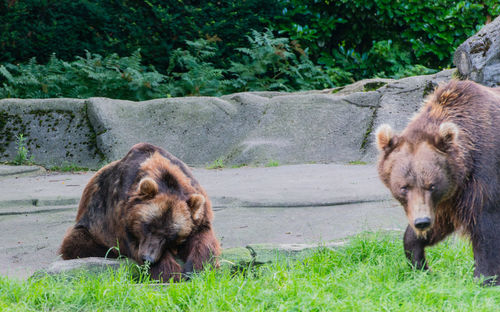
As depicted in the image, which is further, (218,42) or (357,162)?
(218,42)

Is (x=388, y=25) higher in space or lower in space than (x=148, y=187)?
lower

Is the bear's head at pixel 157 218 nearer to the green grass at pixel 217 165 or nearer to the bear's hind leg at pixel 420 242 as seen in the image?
the bear's hind leg at pixel 420 242

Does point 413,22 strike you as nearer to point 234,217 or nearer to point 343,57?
point 343,57

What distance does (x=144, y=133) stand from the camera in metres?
10.1

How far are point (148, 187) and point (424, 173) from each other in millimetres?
2098

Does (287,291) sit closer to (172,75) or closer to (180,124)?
(180,124)

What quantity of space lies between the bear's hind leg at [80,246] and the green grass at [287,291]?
3.62 ft

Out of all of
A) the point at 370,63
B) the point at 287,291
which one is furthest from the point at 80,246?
the point at 370,63

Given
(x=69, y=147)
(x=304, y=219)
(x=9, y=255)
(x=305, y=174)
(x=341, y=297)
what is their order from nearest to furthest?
(x=341, y=297)
(x=9, y=255)
(x=304, y=219)
(x=305, y=174)
(x=69, y=147)

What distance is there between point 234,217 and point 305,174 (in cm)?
189

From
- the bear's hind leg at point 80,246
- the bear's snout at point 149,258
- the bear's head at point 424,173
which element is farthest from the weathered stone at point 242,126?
the bear's head at point 424,173

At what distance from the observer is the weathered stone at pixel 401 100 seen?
9.43 metres

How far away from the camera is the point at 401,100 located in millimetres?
9844

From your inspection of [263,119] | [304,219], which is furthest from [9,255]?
[263,119]
